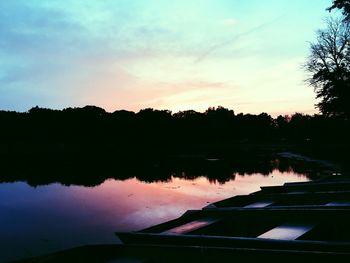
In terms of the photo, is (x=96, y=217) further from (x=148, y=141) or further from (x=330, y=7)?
(x=148, y=141)

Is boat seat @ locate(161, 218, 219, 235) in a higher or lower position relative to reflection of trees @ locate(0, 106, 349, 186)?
lower

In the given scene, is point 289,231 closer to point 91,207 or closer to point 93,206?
point 91,207

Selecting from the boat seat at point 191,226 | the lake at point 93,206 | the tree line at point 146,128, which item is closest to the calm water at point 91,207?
the lake at point 93,206

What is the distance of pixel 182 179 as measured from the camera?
21875 mm

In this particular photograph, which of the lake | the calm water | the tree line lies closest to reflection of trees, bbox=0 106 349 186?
the tree line

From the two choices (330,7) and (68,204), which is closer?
(68,204)

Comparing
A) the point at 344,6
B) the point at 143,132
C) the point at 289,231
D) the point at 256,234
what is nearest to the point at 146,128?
the point at 143,132

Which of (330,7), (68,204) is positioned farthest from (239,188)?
(330,7)

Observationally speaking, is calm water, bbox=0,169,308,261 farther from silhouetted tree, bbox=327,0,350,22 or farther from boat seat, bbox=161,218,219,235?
silhouetted tree, bbox=327,0,350,22

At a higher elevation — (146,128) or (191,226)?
(146,128)

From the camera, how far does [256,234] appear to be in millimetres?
5797

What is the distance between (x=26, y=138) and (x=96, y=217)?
74.5 meters

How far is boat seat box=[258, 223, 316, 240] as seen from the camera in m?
4.56

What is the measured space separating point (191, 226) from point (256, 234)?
3.26 ft
